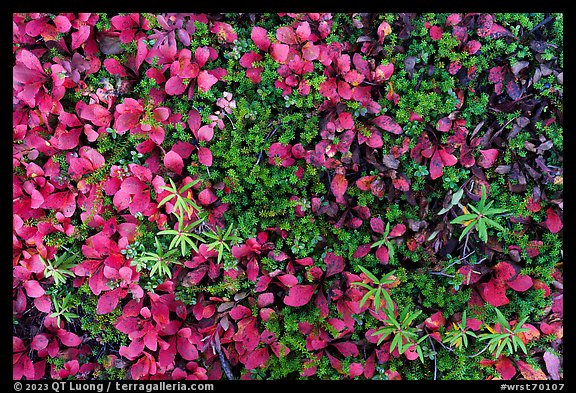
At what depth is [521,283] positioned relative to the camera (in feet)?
8.05

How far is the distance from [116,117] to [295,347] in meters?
1.87

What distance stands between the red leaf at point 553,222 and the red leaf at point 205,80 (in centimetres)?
226

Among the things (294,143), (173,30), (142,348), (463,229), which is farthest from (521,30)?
(142,348)

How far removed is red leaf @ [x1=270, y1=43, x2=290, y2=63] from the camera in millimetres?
2436

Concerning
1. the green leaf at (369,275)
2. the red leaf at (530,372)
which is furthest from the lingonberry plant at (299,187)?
the green leaf at (369,275)

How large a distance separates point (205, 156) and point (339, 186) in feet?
2.82

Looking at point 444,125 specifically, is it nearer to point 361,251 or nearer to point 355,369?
point 361,251

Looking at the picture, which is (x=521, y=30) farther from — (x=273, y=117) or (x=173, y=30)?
(x=173, y=30)

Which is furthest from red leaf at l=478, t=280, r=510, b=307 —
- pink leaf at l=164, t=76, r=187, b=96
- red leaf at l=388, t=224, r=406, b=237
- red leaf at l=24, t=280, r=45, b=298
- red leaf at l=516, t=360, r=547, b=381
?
red leaf at l=24, t=280, r=45, b=298

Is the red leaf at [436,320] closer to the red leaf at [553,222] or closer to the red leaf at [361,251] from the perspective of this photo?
the red leaf at [361,251]

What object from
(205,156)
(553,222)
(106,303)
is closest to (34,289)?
(106,303)

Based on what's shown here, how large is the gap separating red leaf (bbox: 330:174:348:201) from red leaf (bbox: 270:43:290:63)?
804 mm

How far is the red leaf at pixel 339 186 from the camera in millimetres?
2479

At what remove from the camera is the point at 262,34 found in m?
2.45
